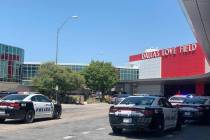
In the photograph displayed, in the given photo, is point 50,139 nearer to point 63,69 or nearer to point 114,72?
point 63,69

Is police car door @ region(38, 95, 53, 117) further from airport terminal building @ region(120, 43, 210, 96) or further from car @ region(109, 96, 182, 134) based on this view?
airport terminal building @ region(120, 43, 210, 96)

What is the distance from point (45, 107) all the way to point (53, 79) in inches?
1352

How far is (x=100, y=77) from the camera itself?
7800 cm

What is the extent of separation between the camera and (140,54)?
104 metres

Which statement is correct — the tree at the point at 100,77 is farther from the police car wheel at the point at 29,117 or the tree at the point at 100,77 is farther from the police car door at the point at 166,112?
the police car door at the point at 166,112

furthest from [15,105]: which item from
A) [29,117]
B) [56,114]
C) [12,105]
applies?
[56,114]

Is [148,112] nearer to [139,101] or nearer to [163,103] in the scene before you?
[139,101]

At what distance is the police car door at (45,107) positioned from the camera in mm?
25805

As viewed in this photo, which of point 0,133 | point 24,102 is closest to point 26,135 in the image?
point 0,133

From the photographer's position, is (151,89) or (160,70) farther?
(151,89)

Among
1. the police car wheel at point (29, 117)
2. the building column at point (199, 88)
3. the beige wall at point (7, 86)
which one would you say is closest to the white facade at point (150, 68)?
the building column at point (199, 88)

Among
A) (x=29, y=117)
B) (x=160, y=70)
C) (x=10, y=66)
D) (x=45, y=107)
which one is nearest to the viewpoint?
(x=29, y=117)

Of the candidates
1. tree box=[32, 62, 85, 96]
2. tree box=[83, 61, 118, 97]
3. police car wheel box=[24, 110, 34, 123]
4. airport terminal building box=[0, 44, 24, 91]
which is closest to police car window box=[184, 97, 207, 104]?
police car wheel box=[24, 110, 34, 123]

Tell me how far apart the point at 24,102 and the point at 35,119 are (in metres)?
2.50
